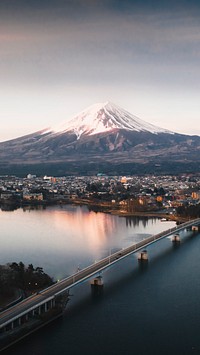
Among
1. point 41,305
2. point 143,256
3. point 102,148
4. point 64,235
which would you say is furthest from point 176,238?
point 102,148

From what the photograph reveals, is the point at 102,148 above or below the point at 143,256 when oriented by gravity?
above

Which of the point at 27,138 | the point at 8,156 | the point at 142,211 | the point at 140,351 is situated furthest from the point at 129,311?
the point at 27,138

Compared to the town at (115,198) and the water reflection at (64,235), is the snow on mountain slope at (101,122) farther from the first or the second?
the water reflection at (64,235)

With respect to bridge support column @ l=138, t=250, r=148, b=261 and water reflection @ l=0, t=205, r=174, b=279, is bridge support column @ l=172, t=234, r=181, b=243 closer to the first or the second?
water reflection @ l=0, t=205, r=174, b=279

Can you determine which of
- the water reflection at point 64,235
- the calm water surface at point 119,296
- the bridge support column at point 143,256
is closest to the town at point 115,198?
the water reflection at point 64,235

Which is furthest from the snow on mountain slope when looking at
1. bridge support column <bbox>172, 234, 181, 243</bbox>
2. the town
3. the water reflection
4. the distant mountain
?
bridge support column <bbox>172, 234, 181, 243</bbox>

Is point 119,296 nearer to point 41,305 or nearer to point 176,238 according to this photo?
point 41,305

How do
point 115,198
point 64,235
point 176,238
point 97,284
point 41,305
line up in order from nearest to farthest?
1. point 41,305
2. point 97,284
3. point 176,238
4. point 64,235
5. point 115,198

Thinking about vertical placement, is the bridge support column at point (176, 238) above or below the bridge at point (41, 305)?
above
